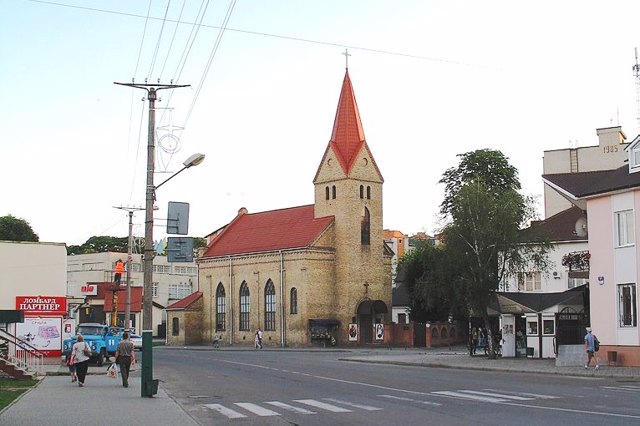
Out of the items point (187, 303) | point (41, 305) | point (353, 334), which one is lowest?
point (353, 334)

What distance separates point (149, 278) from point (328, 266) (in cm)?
5608

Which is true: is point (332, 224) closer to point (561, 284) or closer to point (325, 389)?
point (561, 284)

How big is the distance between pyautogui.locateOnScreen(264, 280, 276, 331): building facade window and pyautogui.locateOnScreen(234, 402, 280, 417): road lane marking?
6038cm

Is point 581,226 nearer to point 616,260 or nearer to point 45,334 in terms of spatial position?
point 616,260

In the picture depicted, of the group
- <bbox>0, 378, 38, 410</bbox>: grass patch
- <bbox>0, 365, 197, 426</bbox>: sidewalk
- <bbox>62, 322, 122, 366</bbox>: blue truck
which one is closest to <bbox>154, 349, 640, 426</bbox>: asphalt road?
<bbox>0, 365, 197, 426</bbox>: sidewalk

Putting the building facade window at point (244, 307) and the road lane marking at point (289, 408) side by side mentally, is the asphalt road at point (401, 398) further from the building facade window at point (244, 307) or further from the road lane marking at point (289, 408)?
the building facade window at point (244, 307)

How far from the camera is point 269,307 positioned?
84.0 metres

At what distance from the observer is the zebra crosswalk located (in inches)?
805

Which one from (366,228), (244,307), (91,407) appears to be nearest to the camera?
(91,407)

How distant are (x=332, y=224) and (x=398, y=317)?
50.3 ft

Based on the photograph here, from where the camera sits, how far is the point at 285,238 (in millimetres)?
85188

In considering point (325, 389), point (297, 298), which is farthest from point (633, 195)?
point (297, 298)

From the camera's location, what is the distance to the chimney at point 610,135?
236 feet

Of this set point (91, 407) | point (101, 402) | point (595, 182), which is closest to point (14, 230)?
point (595, 182)
